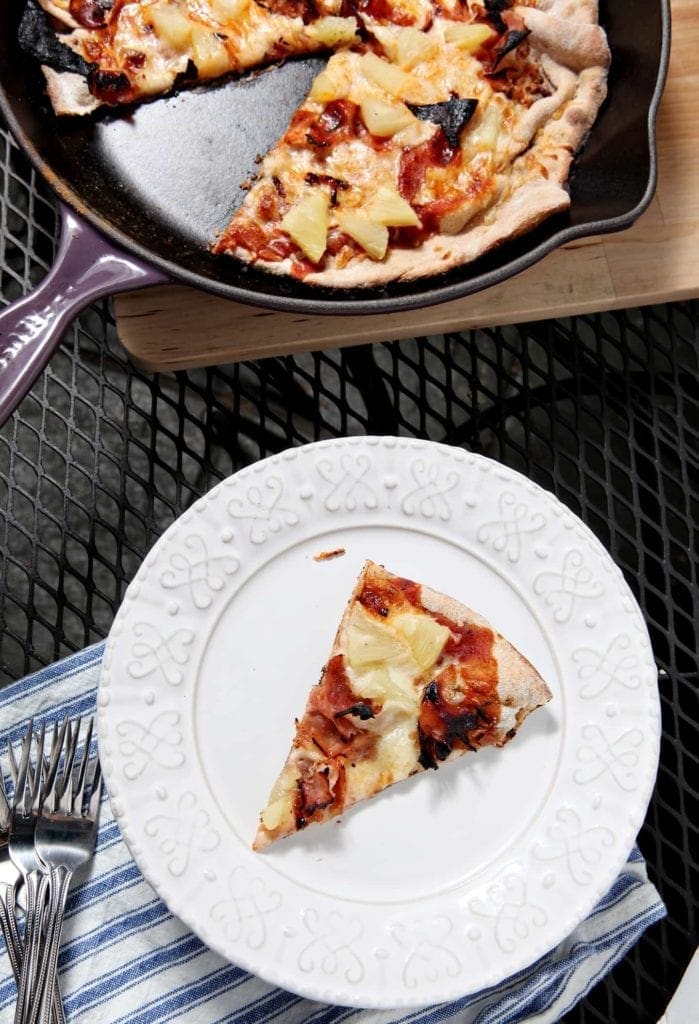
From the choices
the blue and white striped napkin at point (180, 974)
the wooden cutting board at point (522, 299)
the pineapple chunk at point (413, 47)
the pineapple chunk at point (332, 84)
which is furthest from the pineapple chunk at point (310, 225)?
the blue and white striped napkin at point (180, 974)

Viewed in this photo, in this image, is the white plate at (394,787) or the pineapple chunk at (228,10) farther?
the pineapple chunk at (228,10)

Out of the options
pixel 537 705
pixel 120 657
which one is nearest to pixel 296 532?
pixel 120 657

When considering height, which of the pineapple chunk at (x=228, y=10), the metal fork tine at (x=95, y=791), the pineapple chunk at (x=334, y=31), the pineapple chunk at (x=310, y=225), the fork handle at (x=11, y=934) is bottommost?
the fork handle at (x=11, y=934)

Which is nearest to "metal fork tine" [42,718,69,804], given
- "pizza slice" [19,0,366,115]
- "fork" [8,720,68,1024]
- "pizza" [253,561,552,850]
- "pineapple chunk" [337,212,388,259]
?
"fork" [8,720,68,1024]

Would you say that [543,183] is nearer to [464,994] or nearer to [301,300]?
[301,300]

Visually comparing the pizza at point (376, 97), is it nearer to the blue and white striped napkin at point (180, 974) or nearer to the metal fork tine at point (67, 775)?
the metal fork tine at point (67, 775)

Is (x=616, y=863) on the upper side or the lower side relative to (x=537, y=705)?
lower

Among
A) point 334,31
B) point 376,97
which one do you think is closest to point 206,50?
point 334,31

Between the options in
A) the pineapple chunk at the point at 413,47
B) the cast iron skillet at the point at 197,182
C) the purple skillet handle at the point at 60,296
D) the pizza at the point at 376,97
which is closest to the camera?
the purple skillet handle at the point at 60,296
